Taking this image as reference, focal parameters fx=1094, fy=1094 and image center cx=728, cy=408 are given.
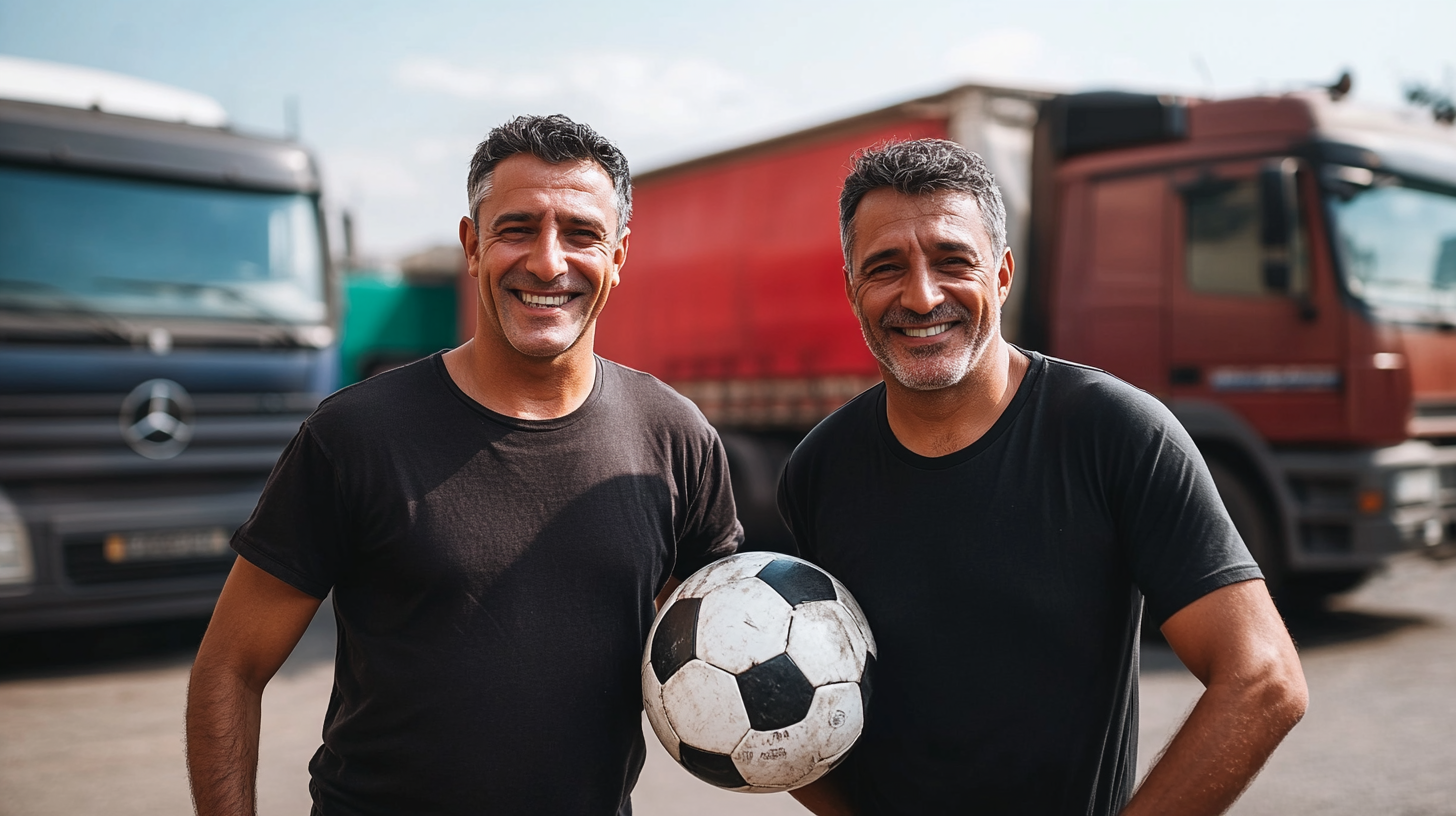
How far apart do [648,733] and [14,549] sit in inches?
129

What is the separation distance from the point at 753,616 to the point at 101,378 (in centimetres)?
503

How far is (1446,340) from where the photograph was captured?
6203mm

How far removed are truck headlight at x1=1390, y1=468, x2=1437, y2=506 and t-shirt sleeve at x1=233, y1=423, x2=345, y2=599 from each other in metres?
5.80

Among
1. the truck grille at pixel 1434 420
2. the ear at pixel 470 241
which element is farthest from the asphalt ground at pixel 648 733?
the ear at pixel 470 241

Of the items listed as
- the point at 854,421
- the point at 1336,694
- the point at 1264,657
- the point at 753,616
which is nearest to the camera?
the point at 1264,657

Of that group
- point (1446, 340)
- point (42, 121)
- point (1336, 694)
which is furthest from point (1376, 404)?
point (42, 121)

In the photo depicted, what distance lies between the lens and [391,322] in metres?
14.5

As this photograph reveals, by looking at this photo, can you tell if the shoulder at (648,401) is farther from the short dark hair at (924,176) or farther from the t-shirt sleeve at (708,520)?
the short dark hair at (924,176)

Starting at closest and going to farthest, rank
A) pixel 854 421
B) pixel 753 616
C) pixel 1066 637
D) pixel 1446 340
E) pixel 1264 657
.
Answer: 1. pixel 1264 657
2. pixel 1066 637
3. pixel 753 616
4. pixel 854 421
5. pixel 1446 340

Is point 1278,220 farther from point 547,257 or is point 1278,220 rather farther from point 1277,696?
point 547,257

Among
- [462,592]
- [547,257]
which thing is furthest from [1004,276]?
→ [462,592]

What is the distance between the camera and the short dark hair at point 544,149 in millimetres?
2076

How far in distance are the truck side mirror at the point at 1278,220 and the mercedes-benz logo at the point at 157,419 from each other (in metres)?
5.92

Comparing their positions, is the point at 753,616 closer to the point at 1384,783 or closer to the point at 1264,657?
the point at 1264,657
